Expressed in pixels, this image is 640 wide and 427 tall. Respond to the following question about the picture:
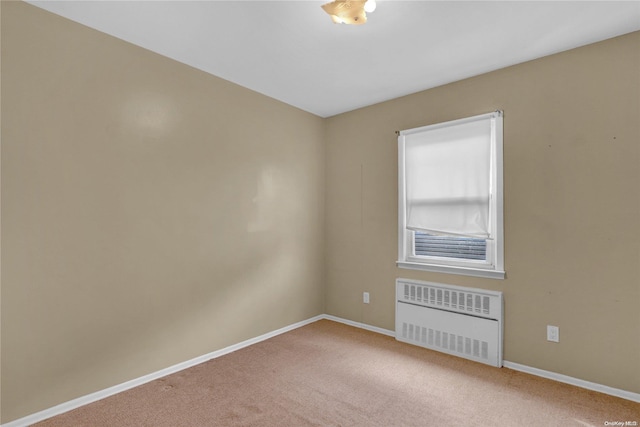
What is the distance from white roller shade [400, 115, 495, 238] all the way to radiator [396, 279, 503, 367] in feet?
1.91

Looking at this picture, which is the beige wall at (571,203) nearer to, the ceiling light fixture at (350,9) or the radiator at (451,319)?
the radiator at (451,319)

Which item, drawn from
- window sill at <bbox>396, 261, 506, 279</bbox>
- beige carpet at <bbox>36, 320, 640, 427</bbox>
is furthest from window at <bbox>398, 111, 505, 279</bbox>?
beige carpet at <bbox>36, 320, 640, 427</bbox>

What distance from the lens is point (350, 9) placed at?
1.85 m

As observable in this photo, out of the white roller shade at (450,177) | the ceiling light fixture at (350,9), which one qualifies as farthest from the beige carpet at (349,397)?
the ceiling light fixture at (350,9)

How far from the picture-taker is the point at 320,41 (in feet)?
7.94

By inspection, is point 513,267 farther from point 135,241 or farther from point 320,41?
point 135,241

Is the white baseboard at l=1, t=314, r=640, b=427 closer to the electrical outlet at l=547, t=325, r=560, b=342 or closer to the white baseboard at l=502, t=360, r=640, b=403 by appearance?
the white baseboard at l=502, t=360, r=640, b=403

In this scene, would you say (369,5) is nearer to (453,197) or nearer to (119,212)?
(453,197)

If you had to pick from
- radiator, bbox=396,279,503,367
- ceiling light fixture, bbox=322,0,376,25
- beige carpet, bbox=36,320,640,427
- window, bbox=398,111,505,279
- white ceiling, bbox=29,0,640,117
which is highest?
white ceiling, bbox=29,0,640,117

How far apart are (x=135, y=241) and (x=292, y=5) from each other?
2041 mm

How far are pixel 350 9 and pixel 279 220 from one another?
2.28 metres

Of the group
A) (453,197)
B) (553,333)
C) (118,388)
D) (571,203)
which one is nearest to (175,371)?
(118,388)

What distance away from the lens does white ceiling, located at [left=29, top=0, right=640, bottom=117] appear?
6.68ft

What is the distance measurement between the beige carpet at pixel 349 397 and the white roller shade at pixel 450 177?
128cm
